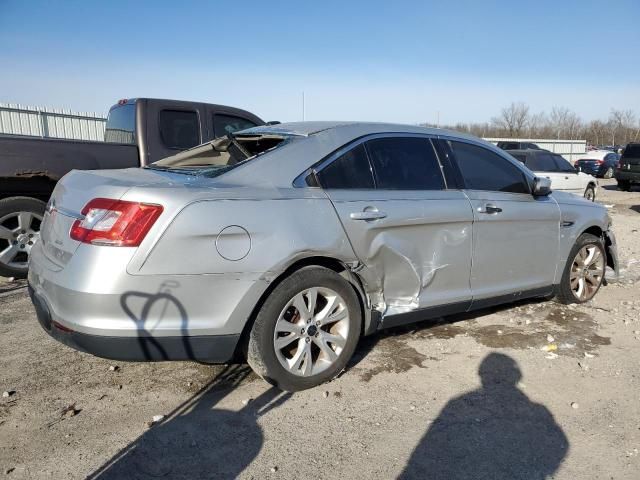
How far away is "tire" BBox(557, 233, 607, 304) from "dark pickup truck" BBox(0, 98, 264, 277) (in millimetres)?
4302

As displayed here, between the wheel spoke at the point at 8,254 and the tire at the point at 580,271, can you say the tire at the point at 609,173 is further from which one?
the wheel spoke at the point at 8,254

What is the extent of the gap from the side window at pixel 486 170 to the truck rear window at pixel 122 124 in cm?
394

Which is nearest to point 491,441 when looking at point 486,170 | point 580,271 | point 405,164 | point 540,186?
point 405,164

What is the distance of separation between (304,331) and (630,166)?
65.4ft

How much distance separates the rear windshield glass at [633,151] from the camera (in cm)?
1927

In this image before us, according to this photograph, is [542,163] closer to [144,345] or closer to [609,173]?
[144,345]

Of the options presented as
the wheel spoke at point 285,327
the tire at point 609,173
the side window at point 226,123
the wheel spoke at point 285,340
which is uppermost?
the side window at point 226,123

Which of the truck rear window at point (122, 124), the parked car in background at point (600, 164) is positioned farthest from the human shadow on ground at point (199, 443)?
the parked car in background at point (600, 164)

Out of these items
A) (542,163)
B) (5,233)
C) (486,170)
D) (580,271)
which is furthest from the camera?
(542,163)

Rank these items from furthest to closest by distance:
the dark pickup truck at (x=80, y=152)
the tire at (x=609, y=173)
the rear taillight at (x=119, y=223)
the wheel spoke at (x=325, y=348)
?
the tire at (x=609, y=173) < the dark pickup truck at (x=80, y=152) < the wheel spoke at (x=325, y=348) < the rear taillight at (x=119, y=223)

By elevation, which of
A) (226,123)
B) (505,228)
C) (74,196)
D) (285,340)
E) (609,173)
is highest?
(226,123)

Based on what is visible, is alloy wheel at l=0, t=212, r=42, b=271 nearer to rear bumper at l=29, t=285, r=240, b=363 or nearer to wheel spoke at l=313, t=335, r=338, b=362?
rear bumper at l=29, t=285, r=240, b=363

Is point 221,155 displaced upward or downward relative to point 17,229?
upward

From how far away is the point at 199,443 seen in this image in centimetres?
275
